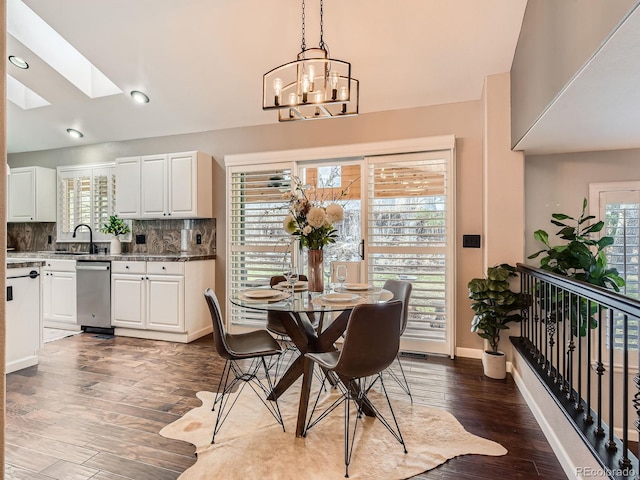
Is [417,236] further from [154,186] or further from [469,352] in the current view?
[154,186]

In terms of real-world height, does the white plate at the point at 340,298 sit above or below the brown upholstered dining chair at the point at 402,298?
above

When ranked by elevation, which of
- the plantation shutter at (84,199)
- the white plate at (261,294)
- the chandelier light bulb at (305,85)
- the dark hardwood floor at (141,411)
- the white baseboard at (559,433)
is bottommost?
the dark hardwood floor at (141,411)

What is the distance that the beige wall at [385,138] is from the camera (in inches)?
146

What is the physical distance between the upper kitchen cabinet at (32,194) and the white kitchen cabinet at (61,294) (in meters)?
1.25

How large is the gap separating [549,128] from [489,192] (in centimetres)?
78

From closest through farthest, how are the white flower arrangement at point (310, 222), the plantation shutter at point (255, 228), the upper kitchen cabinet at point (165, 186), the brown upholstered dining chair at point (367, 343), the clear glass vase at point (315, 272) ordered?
1. the brown upholstered dining chair at point (367, 343)
2. the white flower arrangement at point (310, 222)
3. the clear glass vase at point (315, 272)
4. the plantation shutter at point (255, 228)
5. the upper kitchen cabinet at point (165, 186)

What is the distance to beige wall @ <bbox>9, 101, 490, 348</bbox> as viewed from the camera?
370 centimetres

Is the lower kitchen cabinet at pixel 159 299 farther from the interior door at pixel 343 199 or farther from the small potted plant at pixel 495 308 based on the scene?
the small potted plant at pixel 495 308

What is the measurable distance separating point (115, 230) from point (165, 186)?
3.75 ft

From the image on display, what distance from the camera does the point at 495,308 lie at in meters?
3.11

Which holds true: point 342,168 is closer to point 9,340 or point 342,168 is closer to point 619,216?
point 619,216

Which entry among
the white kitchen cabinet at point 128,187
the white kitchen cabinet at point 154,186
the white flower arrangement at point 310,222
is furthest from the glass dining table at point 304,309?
the white kitchen cabinet at point 128,187

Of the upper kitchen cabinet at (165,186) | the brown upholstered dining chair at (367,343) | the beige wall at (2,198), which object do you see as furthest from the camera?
the upper kitchen cabinet at (165,186)

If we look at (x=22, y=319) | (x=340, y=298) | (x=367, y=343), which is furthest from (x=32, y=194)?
(x=367, y=343)
